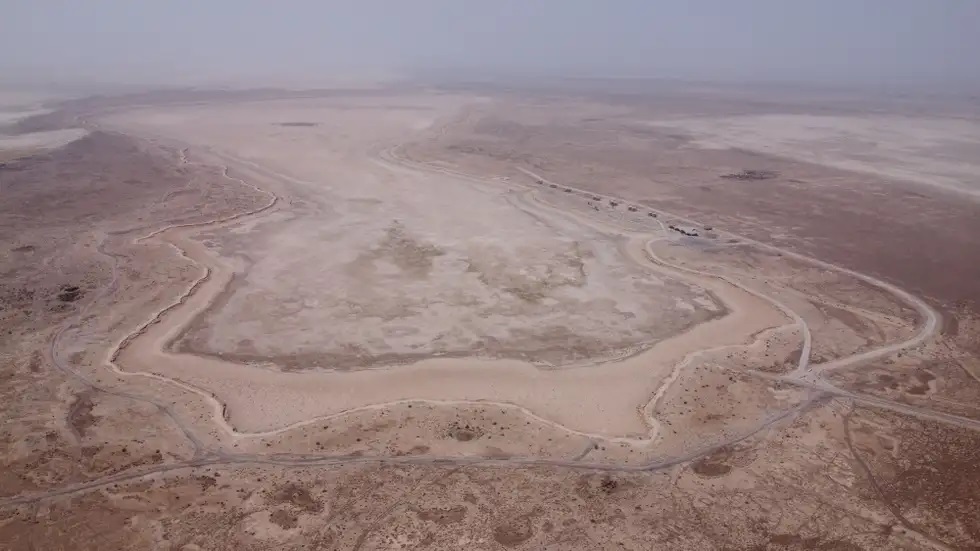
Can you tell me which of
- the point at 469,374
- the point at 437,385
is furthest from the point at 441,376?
the point at 469,374

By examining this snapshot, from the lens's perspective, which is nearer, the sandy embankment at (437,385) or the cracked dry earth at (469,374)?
the cracked dry earth at (469,374)

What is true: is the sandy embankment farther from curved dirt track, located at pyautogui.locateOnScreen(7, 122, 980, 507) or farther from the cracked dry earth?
curved dirt track, located at pyautogui.locateOnScreen(7, 122, 980, 507)

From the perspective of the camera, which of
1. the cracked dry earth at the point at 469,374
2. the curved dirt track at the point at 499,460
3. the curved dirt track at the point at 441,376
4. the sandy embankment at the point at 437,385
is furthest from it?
the sandy embankment at the point at 437,385

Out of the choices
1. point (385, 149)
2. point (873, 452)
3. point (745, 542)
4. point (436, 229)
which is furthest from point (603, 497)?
point (385, 149)

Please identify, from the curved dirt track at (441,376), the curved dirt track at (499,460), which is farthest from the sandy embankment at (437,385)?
the curved dirt track at (499,460)

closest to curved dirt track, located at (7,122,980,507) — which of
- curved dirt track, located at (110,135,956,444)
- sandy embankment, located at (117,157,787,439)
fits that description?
A: curved dirt track, located at (110,135,956,444)

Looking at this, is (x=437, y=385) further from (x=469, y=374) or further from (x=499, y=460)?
(x=499, y=460)

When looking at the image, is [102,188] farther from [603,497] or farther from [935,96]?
[935,96]

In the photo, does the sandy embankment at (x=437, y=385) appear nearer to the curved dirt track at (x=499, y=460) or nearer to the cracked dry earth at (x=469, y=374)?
the cracked dry earth at (x=469, y=374)
